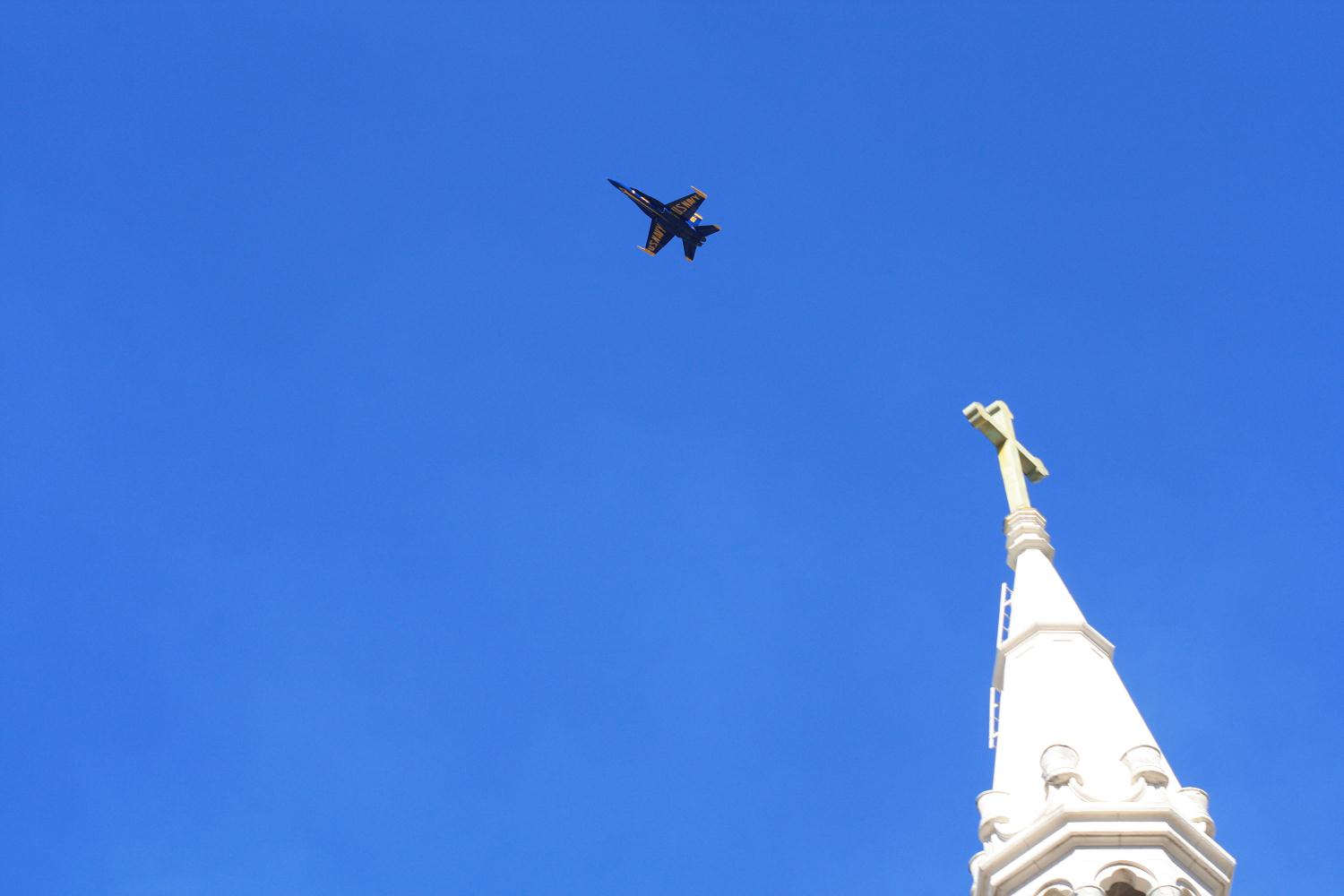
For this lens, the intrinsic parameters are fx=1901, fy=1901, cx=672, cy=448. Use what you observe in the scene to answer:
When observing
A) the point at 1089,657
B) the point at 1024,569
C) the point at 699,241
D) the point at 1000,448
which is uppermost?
the point at 699,241

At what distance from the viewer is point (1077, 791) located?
24516mm

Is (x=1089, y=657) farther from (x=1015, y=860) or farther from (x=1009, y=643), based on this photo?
(x=1015, y=860)

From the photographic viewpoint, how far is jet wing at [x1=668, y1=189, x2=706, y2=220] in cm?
7656

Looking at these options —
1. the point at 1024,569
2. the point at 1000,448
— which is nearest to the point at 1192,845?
the point at 1024,569

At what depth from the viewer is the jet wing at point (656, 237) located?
78500 millimetres

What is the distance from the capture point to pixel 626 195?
256ft

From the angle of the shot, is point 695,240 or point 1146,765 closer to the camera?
point 1146,765

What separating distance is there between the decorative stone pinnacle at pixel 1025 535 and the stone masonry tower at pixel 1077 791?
90.1 inches

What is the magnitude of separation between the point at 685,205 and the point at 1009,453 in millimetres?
43837

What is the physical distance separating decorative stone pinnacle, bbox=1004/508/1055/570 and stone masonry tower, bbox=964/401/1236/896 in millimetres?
2289

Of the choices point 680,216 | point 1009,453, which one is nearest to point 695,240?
point 680,216

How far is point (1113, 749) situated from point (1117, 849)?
2312mm

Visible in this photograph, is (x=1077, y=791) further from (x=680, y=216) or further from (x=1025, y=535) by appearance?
(x=680, y=216)

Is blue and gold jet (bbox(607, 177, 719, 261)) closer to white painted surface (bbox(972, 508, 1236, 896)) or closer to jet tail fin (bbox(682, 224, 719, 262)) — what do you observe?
jet tail fin (bbox(682, 224, 719, 262))
